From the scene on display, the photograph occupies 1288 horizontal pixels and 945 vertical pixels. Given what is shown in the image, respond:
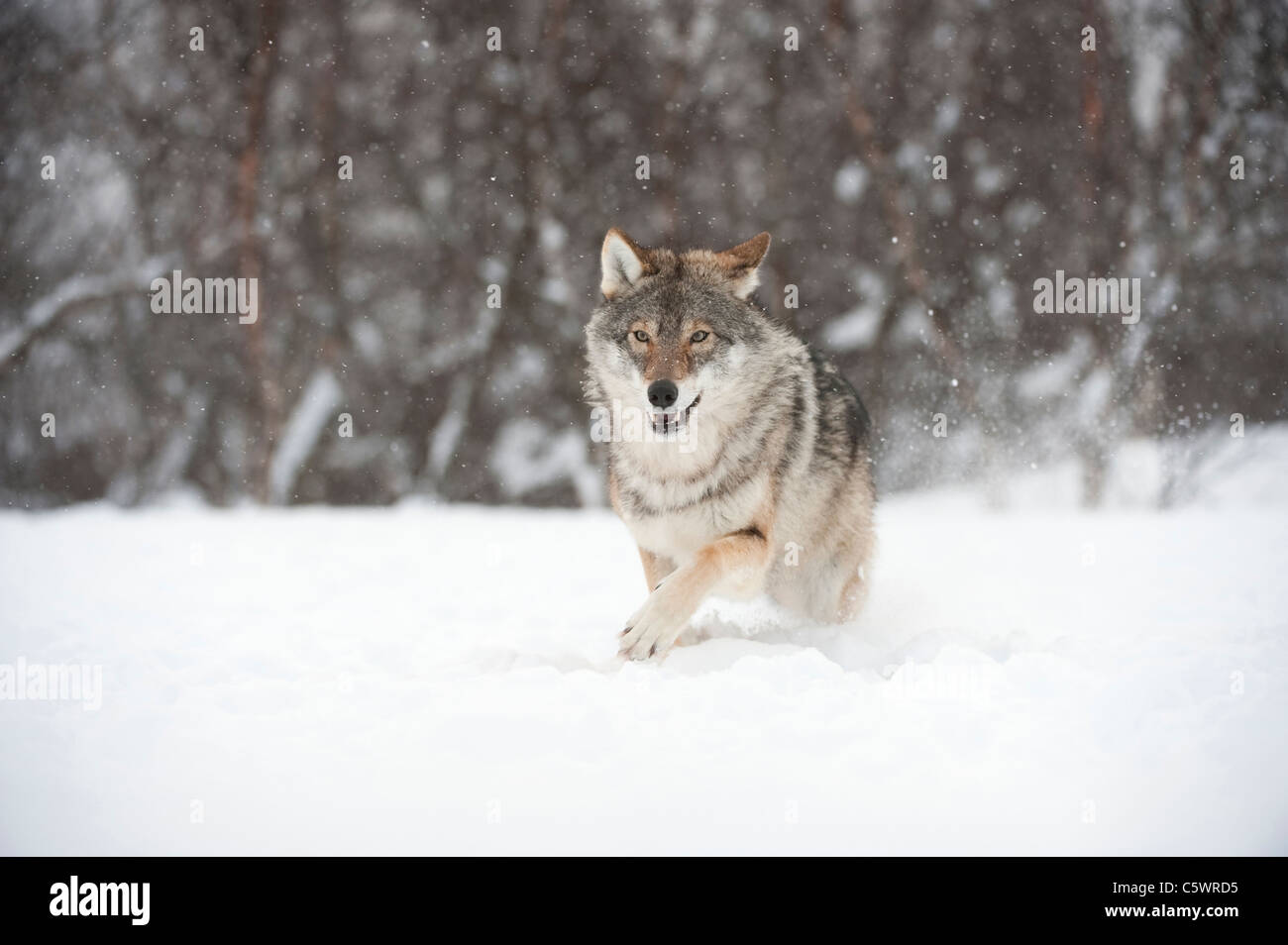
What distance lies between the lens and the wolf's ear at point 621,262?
12.8 feet

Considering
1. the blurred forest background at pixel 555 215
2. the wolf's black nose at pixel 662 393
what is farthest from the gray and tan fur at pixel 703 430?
the blurred forest background at pixel 555 215

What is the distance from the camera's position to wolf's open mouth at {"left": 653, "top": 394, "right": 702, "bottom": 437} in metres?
3.56

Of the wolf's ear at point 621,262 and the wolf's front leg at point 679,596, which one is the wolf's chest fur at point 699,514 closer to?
the wolf's front leg at point 679,596

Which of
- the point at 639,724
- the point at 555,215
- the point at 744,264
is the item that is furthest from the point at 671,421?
the point at 555,215

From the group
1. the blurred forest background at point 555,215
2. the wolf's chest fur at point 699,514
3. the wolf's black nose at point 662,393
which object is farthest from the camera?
the blurred forest background at point 555,215

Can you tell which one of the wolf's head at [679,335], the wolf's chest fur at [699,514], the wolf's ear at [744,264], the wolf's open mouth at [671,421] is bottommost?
the wolf's chest fur at [699,514]

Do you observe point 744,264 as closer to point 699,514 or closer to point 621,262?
point 621,262

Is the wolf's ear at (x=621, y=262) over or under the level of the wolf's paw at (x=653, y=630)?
over

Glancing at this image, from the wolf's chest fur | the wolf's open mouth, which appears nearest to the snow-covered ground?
the wolf's chest fur

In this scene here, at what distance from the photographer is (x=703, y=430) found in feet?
12.5

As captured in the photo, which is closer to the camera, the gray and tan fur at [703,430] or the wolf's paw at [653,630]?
the wolf's paw at [653,630]

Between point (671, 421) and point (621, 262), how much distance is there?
85cm

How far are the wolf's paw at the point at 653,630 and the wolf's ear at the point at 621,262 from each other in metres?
1.42

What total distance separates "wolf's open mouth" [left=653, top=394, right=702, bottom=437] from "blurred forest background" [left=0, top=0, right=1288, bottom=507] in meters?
5.34
